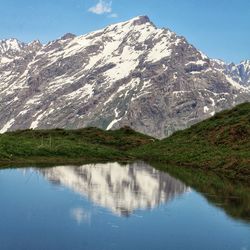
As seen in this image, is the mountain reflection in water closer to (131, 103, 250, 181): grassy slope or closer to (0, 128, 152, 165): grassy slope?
(131, 103, 250, 181): grassy slope

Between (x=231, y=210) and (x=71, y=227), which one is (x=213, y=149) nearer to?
(x=231, y=210)

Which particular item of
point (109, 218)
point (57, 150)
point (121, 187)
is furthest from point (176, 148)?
point (109, 218)

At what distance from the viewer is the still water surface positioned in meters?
30.5

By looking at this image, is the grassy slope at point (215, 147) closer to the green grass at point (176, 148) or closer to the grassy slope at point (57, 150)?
the green grass at point (176, 148)

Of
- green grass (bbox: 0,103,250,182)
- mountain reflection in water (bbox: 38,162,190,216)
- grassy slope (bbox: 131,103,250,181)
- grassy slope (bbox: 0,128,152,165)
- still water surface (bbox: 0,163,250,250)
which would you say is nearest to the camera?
still water surface (bbox: 0,163,250,250)

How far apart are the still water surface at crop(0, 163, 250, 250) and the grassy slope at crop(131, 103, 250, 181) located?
70.9 feet

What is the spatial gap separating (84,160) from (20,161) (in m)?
17.1

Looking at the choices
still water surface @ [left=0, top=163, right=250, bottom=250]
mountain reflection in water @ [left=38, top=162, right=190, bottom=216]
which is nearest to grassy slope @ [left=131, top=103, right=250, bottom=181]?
mountain reflection in water @ [left=38, top=162, right=190, bottom=216]

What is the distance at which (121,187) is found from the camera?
5741 centimetres

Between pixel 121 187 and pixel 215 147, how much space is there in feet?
157

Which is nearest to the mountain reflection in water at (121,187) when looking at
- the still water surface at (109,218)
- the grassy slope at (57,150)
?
the still water surface at (109,218)

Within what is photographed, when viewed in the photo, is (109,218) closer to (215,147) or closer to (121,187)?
(121,187)

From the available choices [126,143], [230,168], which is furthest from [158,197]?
[126,143]

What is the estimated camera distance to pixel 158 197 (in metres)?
50.6
